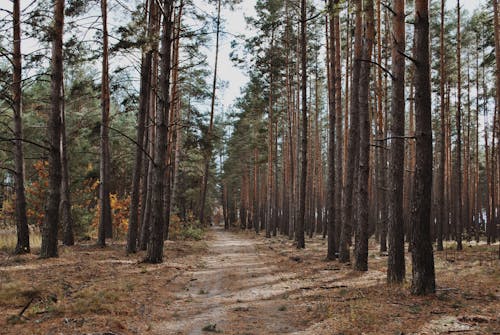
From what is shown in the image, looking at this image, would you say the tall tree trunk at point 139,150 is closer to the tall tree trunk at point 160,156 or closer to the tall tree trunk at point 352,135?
the tall tree trunk at point 160,156

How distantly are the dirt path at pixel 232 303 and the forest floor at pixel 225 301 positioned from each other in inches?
0.6

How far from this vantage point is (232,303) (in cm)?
714

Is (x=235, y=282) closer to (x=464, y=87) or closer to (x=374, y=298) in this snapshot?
(x=374, y=298)

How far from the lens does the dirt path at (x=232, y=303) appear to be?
554 cm

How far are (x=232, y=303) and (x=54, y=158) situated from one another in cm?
647

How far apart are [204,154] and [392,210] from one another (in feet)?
22.4

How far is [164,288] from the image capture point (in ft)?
27.6

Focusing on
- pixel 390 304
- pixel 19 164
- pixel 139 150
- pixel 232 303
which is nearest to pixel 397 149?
pixel 390 304

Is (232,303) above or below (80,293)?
below

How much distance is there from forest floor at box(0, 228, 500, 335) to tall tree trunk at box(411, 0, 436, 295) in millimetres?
412

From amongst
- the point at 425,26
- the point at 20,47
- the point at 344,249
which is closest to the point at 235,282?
the point at 344,249

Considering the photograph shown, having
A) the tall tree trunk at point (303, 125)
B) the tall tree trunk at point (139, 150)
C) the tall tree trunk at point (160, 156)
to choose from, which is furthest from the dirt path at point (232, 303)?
the tall tree trunk at point (303, 125)

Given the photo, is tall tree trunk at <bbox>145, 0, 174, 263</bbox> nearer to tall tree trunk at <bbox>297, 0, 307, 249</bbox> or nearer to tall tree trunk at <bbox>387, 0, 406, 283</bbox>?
tall tree trunk at <bbox>387, 0, 406, 283</bbox>

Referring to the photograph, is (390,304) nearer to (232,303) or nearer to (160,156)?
(232,303)
